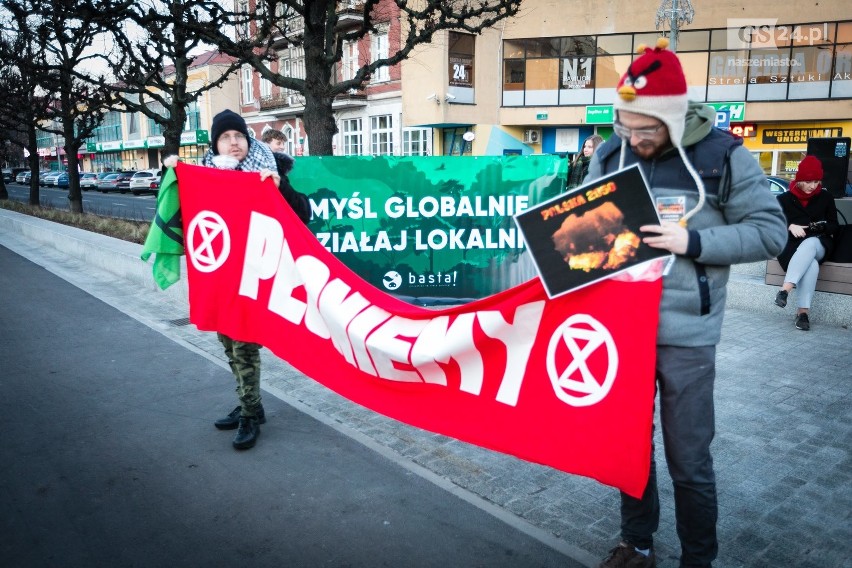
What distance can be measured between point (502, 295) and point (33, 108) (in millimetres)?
30651

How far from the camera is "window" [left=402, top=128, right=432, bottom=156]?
117ft

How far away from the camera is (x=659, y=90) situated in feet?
8.16

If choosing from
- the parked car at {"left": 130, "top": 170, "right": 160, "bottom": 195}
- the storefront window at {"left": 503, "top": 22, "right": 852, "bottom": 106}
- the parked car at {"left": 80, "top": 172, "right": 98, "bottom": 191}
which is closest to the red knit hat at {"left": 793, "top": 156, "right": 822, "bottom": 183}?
the storefront window at {"left": 503, "top": 22, "right": 852, "bottom": 106}

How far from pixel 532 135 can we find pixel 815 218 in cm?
2871

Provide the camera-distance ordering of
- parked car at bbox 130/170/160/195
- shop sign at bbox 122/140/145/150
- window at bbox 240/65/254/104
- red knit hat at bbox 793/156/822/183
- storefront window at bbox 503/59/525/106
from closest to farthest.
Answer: red knit hat at bbox 793/156/822/183, storefront window at bbox 503/59/525/106, parked car at bbox 130/170/160/195, window at bbox 240/65/254/104, shop sign at bbox 122/140/145/150

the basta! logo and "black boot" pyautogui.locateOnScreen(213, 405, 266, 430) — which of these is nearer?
"black boot" pyautogui.locateOnScreen(213, 405, 266, 430)

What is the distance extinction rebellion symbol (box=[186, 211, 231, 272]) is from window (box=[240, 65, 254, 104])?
4782 centimetres

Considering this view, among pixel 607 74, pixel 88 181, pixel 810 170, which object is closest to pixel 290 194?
pixel 810 170

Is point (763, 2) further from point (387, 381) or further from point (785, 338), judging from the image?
point (387, 381)

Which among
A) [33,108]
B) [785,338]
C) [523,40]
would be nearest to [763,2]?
[523,40]

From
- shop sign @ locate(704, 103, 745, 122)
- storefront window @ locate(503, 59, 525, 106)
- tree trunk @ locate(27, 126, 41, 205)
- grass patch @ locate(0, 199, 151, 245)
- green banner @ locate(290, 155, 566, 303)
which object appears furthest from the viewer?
storefront window @ locate(503, 59, 525, 106)

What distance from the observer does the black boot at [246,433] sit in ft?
14.7

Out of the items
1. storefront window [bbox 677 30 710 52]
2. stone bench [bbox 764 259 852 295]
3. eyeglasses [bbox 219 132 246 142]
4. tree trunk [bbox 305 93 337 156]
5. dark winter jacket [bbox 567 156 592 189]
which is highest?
storefront window [bbox 677 30 710 52]

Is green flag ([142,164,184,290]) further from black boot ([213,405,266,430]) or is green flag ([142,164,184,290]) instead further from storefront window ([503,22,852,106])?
storefront window ([503,22,852,106])
